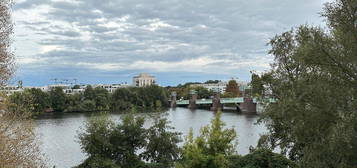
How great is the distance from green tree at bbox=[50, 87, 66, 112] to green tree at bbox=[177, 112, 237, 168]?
8077 cm

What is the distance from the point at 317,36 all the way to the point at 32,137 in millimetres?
9774

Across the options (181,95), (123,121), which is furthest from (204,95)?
(123,121)

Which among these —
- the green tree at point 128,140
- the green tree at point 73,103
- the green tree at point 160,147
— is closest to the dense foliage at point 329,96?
the green tree at point 160,147

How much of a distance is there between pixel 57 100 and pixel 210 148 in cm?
8223

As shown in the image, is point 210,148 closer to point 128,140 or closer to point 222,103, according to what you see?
point 128,140

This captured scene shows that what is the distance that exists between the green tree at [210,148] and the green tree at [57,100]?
80767mm

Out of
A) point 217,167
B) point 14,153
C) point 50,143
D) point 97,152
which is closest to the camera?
point 14,153

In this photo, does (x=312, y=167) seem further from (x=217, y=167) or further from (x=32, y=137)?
(x=32, y=137)

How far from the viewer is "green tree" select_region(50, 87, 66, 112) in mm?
95062

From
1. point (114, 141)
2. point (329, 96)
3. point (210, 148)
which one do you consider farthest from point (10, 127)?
point (114, 141)

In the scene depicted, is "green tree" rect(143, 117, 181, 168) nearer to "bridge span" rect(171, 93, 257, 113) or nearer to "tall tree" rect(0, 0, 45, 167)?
"tall tree" rect(0, 0, 45, 167)

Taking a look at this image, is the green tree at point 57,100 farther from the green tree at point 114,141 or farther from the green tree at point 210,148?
the green tree at point 210,148

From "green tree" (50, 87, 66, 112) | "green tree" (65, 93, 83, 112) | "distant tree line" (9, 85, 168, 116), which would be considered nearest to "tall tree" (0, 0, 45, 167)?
"distant tree line" (9, 85, 168, 116)

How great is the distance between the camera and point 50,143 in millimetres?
40812
